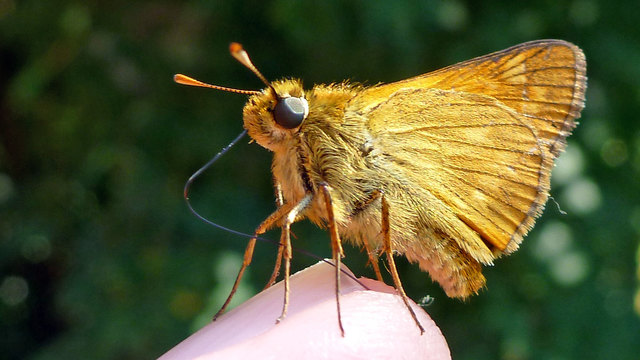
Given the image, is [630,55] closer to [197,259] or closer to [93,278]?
[197,259]

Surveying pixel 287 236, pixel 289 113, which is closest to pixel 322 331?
pixel 287 236

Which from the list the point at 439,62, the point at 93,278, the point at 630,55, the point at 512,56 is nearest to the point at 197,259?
the point at 93,278

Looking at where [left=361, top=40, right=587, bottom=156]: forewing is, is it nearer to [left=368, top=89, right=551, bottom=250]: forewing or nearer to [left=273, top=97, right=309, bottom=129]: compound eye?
[left=368, top=89, right=551, bottom=250]: forewing

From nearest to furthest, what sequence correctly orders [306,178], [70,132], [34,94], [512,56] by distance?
[306,178], [512,56], [34,94], [70,132]

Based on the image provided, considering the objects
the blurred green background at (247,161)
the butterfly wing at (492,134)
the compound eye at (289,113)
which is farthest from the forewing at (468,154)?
the blurred green background at (247,161)

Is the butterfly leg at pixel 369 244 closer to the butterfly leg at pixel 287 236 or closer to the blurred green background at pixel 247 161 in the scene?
the butterfly leg at pixel 287 236

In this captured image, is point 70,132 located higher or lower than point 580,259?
higher
